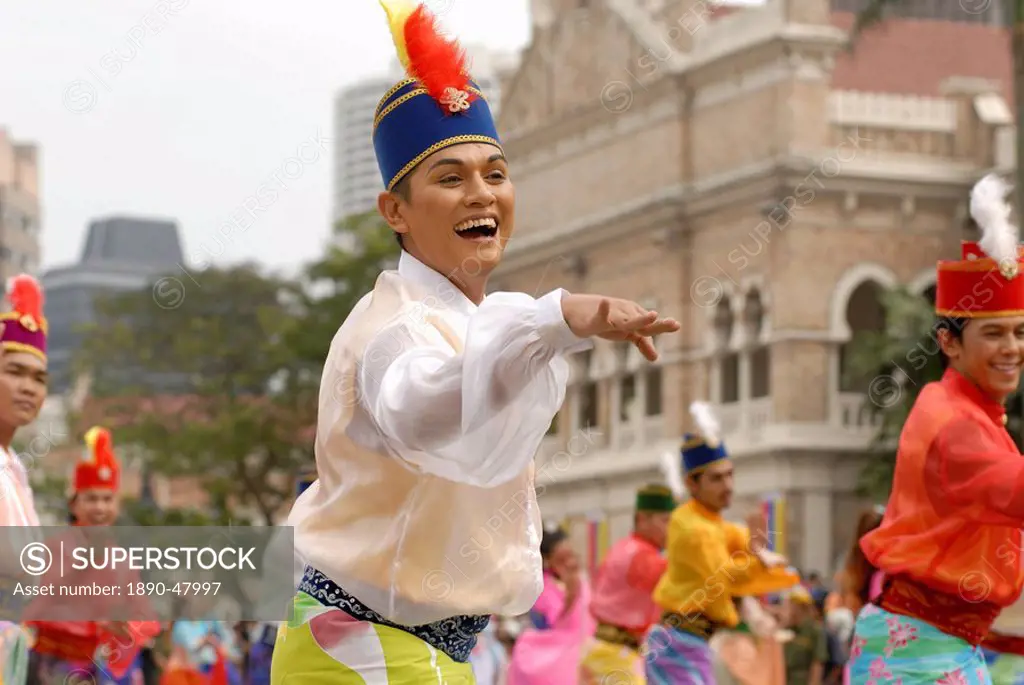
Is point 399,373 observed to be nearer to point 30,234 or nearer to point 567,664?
point 567,664

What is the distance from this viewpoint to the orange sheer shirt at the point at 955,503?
685cm

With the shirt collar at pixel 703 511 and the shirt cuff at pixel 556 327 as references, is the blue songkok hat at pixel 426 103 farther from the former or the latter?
the shirt collar at pixel 703 511

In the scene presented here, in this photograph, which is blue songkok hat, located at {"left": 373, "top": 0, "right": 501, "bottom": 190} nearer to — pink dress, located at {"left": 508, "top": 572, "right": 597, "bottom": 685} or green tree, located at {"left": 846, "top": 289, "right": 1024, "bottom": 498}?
pink dress, located at {"left": 508, "top": 572, "right": 597, "bottom": 685}

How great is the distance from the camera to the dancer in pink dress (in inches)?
574

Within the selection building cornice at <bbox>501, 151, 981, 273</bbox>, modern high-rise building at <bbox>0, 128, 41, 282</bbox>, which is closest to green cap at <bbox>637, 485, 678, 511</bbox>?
building cornice at <bbox>501, 151, 981, 273</bbox>

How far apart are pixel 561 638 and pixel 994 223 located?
25.9 ft

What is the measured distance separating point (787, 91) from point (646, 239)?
4.88 meters

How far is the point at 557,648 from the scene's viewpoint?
14727mm

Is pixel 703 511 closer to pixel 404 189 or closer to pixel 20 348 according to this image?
pixel 20 348

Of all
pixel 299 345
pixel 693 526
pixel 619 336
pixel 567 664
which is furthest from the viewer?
pixel 299 345

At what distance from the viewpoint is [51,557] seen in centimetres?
859

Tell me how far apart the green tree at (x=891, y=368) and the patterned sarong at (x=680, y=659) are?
56.2ft

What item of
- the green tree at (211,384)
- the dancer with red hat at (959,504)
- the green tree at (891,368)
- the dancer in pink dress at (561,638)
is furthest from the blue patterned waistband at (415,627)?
the green tree at (211,384)

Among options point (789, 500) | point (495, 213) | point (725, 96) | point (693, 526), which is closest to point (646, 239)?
point (725, 96)
